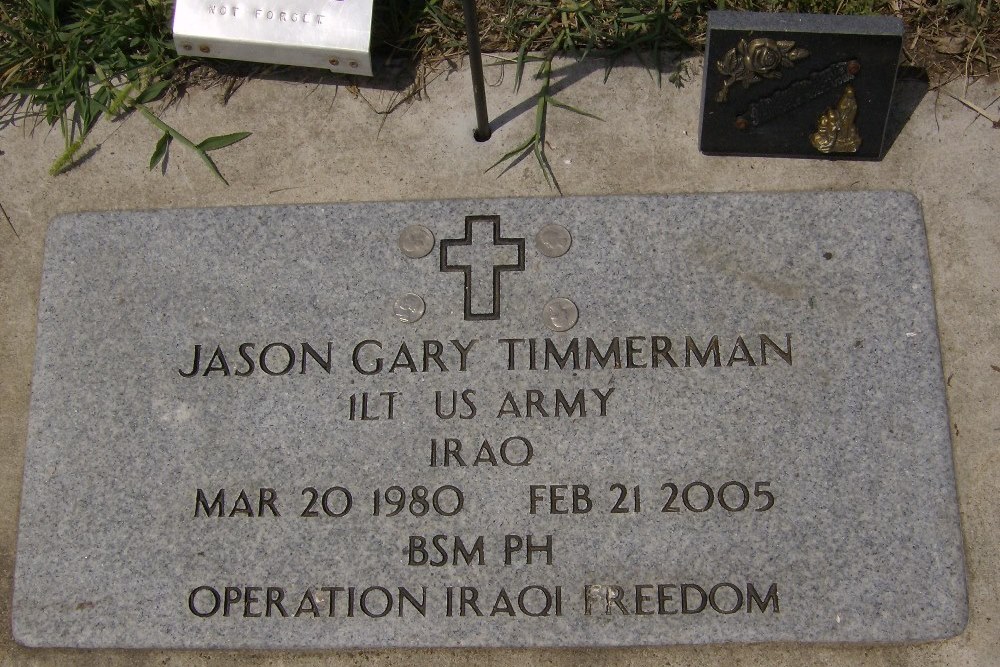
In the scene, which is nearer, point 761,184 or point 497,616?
point 497,616

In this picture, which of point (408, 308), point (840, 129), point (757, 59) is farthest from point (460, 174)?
point (840, 129)

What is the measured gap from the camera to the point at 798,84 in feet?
6.98

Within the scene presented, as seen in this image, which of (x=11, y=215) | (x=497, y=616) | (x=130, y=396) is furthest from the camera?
(x=11, y=215)

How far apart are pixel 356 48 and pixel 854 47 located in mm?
1246

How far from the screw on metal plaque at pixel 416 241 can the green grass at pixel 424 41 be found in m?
0.29

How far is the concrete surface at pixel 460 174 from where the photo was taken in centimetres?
214

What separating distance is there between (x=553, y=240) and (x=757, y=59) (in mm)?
660

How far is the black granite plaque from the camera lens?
6.79 feet

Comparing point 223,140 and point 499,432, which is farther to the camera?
point 223,140

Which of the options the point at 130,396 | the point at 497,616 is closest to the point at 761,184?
the point at 497,616

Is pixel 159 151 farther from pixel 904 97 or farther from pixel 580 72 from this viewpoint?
pixel 904 97

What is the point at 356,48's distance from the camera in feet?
7.43

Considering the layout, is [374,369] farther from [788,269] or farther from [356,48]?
[788,269]

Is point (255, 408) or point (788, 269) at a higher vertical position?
point (788, 269)
